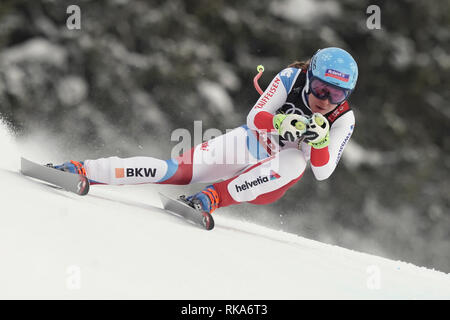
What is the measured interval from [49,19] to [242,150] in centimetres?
736

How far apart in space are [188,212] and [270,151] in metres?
0.67

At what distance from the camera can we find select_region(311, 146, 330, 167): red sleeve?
321 centimetres

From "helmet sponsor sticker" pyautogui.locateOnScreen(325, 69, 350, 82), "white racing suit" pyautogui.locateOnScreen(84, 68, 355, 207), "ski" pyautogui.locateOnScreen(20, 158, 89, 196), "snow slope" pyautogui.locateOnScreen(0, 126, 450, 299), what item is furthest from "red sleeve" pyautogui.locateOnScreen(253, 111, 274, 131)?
"ski" pyautogui.locateOnScreen(20, 158, 89, 196)

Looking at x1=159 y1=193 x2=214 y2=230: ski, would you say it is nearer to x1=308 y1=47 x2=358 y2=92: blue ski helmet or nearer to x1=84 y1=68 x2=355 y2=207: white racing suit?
x1=84 y1=68 x2=355 y2=207: white racing suit

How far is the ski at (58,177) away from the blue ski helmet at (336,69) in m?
1.43

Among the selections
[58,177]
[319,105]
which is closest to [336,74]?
[319,105]

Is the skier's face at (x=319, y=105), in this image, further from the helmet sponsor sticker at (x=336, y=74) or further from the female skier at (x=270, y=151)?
the helmet sponsor sticker at (x=336, y=74)

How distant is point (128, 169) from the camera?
3.41 metres

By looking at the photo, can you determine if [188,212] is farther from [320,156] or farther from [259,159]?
[320,156]

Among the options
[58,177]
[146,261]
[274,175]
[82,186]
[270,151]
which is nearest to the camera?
[146,261]

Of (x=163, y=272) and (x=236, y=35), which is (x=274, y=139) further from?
(x=236, y=35)

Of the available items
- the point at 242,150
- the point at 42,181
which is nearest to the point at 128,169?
the point at 42,181

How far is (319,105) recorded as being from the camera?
3.34m

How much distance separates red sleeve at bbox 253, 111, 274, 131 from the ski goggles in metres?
0.29
